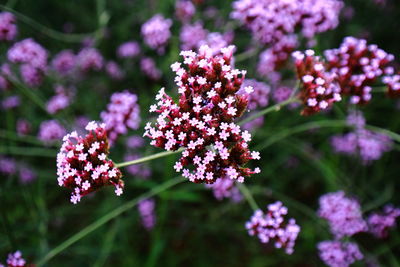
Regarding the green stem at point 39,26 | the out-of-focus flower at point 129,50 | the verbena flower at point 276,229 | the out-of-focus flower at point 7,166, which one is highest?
the out-of-focus flower at point 129,50

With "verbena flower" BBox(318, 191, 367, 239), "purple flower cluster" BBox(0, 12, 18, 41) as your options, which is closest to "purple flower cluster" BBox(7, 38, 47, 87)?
"purple flower cluster" BBox(0, 12, 18, 41)

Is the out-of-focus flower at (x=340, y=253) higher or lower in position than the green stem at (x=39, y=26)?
lower

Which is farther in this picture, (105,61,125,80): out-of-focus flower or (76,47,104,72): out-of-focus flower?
(105,61,125,80): out-of-focus flower

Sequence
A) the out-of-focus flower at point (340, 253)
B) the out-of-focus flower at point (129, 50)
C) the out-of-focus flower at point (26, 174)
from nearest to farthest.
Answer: the out-of-focus flower at point (340, 253) < the out-of-focus flower at point (26, 174) < the out-of-focus flower at point (129, 50)

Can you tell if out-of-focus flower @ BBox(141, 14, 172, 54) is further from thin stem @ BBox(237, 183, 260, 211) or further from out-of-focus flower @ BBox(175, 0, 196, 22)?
thin stem @ BBox(237, 183, 260, 211)

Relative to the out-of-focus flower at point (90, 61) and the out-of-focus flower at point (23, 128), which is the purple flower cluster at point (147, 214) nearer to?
the out-of-focus flower at point (23, 128)

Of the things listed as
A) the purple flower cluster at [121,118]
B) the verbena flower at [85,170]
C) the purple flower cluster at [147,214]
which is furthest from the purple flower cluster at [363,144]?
the verbena flower at [85,170]
